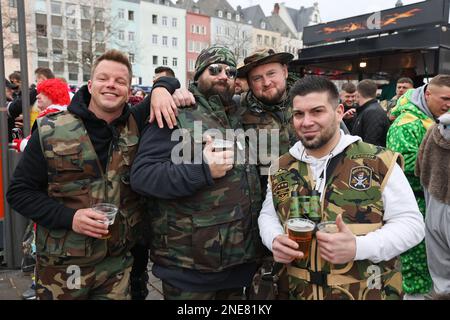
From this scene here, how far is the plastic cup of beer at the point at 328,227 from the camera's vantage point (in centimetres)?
188

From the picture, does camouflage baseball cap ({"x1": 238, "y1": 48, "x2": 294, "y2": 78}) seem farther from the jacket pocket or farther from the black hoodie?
the jacket pocket

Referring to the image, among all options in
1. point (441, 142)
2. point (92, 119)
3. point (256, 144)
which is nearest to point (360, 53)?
point (441, 142)

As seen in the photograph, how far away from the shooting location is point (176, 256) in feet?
7.79

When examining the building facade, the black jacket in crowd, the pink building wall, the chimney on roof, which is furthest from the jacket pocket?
the chimney on roof

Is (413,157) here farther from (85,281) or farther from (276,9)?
(276,9)

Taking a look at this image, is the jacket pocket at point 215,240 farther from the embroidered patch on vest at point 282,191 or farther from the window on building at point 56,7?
the window on building at point 56,7

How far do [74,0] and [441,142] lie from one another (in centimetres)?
4487

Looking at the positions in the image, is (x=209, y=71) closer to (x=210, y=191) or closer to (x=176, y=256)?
(x=210, y=191)

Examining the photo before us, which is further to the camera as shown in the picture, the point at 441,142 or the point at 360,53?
the point at 360,53

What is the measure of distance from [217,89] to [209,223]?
94 centimetres

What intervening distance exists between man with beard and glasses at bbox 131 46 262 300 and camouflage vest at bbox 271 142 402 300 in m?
0.44

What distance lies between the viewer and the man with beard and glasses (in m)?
2.22

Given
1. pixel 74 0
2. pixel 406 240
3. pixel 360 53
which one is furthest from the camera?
pixel 74 0

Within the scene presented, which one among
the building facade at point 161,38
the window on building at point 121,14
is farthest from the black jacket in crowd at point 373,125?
the window on building at point 121,14
